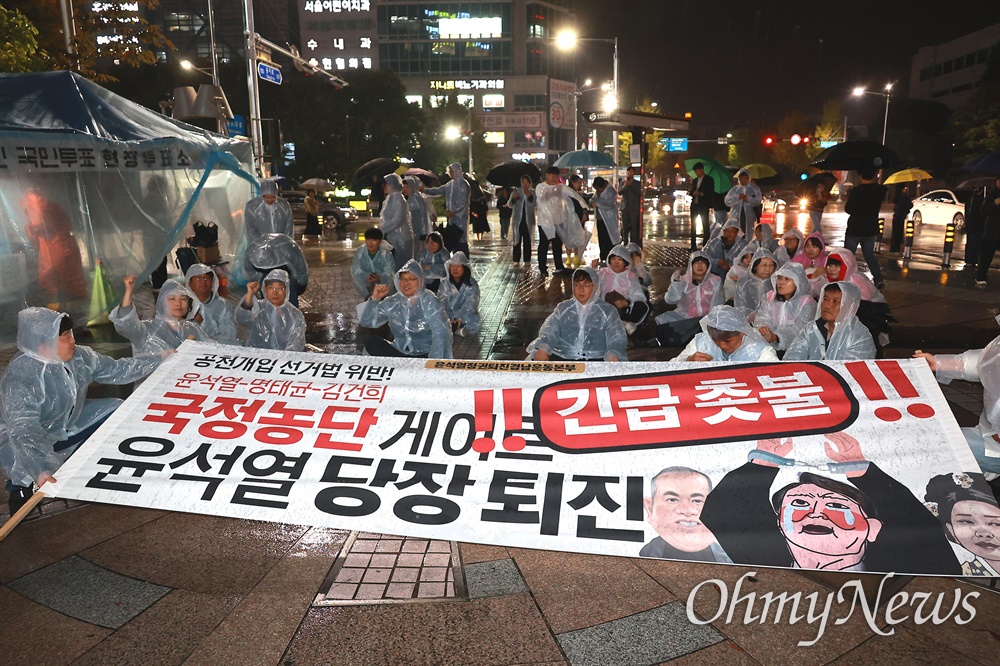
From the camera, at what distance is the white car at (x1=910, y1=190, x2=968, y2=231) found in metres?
22.7

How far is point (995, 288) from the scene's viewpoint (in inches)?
465

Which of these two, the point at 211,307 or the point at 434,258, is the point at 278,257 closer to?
the point at 434,258

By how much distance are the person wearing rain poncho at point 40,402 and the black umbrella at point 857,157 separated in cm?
1175

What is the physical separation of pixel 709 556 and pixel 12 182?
8.83 metres

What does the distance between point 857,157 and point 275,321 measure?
34.5 feet

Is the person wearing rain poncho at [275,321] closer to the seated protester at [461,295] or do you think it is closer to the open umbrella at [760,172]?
the seated protester at [461,295]

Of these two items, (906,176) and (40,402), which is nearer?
(40,402)

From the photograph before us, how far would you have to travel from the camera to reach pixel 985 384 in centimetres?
423

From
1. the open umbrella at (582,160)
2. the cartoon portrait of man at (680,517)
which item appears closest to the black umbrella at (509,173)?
the open umbrella at (582,160)

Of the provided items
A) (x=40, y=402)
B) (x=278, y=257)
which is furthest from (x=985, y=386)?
(x=278, y=257)

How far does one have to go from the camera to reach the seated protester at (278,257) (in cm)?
954

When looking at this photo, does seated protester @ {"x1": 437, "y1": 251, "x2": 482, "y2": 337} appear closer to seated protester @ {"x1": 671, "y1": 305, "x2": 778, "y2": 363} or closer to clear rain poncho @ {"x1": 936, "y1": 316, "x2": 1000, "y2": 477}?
seated protester @ {"x1": 671, "y1": 305, "x2": 778, "y2": 363}

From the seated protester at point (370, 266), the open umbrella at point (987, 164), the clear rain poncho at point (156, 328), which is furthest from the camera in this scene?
the open umbrella at point (987, 164)

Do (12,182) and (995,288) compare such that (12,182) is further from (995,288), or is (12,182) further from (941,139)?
(941,139)
